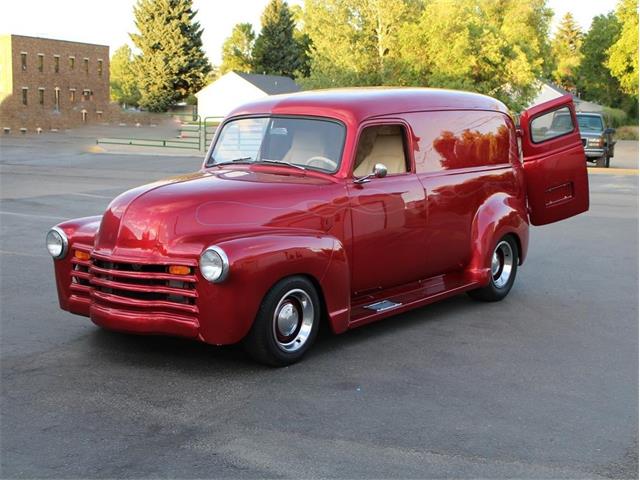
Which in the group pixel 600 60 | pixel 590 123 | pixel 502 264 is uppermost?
pixel 600 60

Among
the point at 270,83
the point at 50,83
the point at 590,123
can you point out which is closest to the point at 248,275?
the point at 590,123

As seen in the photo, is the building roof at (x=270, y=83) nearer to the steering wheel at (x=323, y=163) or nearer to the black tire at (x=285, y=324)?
the steering wheel at (x=323, y=163)

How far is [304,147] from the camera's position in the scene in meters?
6.89

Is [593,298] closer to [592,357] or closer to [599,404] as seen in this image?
[592,357]

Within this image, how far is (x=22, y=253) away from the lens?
10383 millimetres

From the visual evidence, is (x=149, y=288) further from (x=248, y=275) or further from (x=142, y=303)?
(x=248, y=275)

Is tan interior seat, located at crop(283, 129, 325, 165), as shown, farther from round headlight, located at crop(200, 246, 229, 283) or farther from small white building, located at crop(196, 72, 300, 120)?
small white building, located at crop(196, 72, 300, 120)

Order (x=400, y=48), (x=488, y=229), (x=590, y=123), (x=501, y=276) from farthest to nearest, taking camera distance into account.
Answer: (x=400, y=48), (x=590, y=123), (x=501, y=276), (x=488, y=229)

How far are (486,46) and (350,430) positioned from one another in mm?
44427

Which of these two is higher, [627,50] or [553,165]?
[627,50]

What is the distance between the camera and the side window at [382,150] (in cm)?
691

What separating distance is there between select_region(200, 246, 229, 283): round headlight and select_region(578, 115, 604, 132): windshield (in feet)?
95.3

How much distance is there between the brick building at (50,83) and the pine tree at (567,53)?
177 feet

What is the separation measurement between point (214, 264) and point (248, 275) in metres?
0.24
